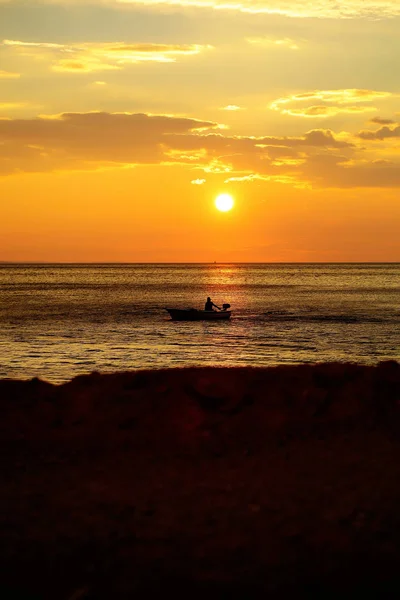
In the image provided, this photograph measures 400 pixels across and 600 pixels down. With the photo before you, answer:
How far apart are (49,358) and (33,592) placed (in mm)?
28939

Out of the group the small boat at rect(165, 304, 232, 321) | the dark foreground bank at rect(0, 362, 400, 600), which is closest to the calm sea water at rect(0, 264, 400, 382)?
the small boat at rect(165, 304, 232, 321)

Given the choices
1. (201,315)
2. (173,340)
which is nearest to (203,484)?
(173,340)

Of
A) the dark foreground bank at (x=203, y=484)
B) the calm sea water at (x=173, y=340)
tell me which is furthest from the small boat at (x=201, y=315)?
the dark foreground bank at (x=203, y=484)

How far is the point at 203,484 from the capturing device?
29.0ft

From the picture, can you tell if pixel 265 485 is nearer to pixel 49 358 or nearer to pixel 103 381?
pixel 103 381

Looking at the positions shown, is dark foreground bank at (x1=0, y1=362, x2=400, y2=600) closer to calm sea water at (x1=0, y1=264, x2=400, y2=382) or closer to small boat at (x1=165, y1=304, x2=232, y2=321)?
calm sea water at (x1=0, y1=264, x2=400, y2=382)

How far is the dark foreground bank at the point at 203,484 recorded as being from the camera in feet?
21.2

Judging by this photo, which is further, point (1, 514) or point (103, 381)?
point (103, 381)

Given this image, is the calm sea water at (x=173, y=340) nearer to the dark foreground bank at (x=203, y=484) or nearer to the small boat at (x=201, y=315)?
the small boat at (x=201, y=315)

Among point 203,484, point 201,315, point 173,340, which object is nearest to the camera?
point 203,484

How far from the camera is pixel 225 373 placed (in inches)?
480

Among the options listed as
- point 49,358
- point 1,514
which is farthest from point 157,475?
point 49,358

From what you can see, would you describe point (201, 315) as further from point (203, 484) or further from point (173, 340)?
point (203, 484)

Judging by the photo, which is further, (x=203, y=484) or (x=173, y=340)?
(x=173, y=340)
